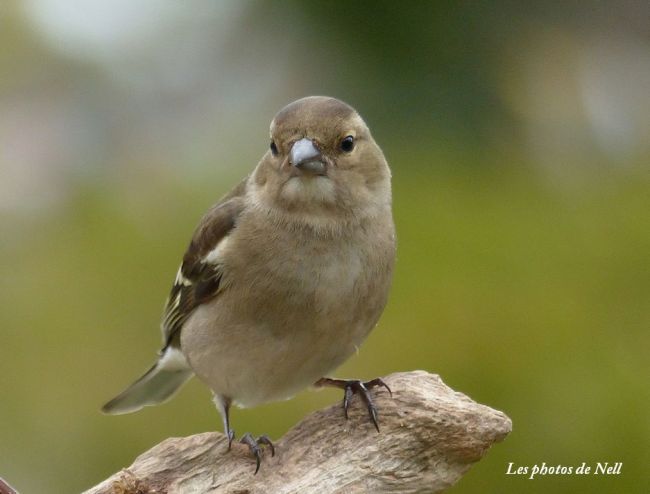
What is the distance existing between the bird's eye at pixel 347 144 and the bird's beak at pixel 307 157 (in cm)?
11

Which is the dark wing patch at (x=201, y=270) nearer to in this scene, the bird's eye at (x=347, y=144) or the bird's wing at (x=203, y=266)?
the bird's wing at (x=203, y=266)

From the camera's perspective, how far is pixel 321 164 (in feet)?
11.9

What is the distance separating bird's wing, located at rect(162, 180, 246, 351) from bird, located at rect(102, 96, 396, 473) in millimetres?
20

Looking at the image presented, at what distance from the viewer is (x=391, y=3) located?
7.07 m

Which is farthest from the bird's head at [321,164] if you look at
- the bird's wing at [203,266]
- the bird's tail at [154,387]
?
the bird's tail at [154,387]

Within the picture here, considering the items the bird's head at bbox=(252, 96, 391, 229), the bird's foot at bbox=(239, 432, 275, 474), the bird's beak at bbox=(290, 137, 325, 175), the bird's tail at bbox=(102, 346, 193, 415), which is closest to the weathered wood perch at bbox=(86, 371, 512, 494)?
the bird's foot at bbox=(239, 432, 275, 474)

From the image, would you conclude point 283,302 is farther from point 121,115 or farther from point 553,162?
point 121,115

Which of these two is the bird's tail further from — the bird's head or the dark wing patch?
the bird's head

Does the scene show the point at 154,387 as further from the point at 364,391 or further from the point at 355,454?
the point at 355,454

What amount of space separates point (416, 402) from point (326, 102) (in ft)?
3.33

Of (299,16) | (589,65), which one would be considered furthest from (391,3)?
(589,65)

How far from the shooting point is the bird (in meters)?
3.65

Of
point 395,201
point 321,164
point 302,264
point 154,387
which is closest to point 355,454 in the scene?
point 302,264

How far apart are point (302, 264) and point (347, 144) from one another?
1.38 feet
